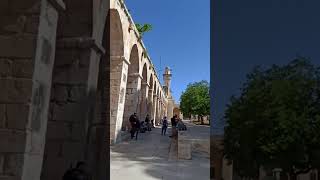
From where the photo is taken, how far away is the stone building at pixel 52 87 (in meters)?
2.92

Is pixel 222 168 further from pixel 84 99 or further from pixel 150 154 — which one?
pixel 84 99

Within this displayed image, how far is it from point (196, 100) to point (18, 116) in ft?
148

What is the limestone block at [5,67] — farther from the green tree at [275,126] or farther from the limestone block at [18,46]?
the green tree at [275,126]

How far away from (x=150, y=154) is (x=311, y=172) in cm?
780

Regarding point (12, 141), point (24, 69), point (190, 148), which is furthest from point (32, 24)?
point (190, 148)

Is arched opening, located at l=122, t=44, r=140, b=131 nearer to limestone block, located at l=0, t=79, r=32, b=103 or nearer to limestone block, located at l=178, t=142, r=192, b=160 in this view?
limestone block, located at l=178, t=142, r=192, b=160

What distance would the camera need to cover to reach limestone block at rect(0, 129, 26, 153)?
A: 9.42 ft

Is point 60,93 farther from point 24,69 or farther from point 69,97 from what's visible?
point 24,69

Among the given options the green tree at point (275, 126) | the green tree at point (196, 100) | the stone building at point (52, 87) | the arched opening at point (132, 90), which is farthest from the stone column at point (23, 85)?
the green tree at point (196, 100)

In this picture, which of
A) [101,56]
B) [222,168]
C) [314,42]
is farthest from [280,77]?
[101,56]

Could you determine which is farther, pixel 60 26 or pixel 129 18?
pixel 129 18

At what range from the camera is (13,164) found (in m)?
2.85

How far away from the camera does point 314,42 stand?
15.9 metres

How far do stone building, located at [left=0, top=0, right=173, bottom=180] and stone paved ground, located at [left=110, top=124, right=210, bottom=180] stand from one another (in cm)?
247
